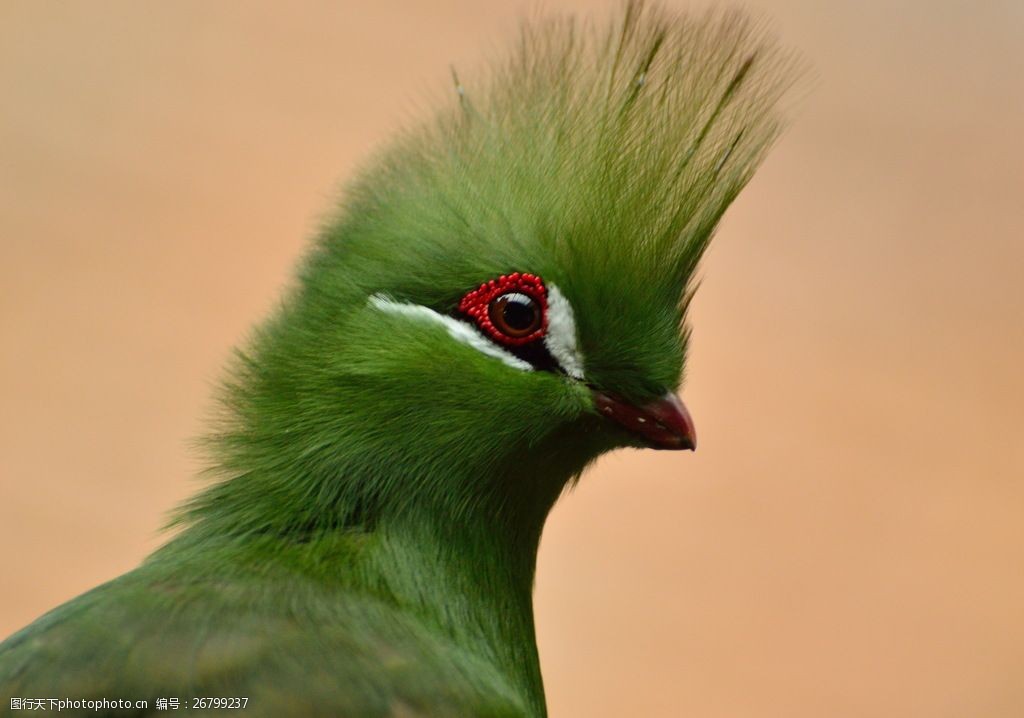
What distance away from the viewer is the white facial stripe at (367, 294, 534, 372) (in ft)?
4.58

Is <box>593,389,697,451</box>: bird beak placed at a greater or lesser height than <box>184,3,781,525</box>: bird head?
lesser

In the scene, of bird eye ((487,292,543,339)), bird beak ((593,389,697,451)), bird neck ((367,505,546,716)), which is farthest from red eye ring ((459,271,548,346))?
bird neck ((367,505,546,716))

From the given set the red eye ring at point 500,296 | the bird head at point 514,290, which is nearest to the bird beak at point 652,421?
the bird head at point 514,290

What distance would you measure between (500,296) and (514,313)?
2 cm

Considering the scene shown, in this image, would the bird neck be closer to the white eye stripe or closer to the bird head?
the bird head

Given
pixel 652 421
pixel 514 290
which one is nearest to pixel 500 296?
pixel 514 290

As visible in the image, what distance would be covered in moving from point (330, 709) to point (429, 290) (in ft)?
1.53

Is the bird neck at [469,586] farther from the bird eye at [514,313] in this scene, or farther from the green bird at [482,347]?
the bird eye at [514,313]

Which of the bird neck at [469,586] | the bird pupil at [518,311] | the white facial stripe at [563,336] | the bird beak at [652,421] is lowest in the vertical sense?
the bird neck at [469,586]

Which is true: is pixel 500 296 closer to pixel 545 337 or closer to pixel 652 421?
pixel 545 337

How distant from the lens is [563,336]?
1.41m

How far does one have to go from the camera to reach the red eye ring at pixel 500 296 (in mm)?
1377

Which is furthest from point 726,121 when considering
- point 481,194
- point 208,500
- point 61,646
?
point 61,646

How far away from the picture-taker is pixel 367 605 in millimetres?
1312
